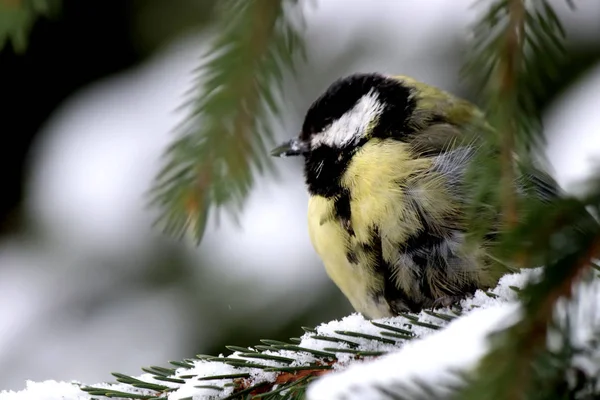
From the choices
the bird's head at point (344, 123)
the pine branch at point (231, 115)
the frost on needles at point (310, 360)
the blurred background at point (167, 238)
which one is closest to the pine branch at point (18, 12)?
the pine branch at point (231, 115)

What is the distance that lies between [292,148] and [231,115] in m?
1.24

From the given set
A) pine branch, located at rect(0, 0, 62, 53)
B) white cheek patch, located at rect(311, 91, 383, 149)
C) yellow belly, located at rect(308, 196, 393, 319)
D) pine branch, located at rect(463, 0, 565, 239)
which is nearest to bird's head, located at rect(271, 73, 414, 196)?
white cheek patch, located at rect(311, 91, 383, 149)

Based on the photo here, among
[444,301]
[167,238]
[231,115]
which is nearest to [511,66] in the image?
[231,115]

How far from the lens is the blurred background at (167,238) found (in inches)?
123

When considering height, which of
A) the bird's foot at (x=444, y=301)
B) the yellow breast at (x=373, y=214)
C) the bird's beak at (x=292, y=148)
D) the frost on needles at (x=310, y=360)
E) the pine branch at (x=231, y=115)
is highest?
the bird's beak at (x=292, y=148)

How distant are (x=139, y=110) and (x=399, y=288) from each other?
2.22 m

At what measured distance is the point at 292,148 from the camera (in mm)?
2543

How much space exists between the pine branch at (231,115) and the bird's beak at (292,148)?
3.66ft

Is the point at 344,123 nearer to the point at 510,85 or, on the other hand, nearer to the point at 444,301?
the point at 444,301

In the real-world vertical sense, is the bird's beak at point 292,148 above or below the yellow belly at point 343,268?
above

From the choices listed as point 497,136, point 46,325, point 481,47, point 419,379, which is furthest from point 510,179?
point 46,325

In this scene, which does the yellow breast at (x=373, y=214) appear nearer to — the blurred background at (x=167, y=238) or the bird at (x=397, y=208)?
the bird at (x=397, y=208)

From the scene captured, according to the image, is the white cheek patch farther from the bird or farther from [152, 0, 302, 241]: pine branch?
[152, 0, 302, 241]: pine branch

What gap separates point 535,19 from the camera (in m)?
1.18
